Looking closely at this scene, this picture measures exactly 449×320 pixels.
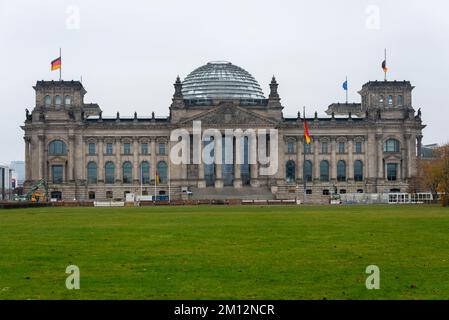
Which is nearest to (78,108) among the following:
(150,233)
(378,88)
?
(378,88)

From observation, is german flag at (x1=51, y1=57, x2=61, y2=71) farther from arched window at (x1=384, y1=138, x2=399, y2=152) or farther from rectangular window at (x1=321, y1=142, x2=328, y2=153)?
arched window at (x1=384, y1=138, x2=399, y2=152)

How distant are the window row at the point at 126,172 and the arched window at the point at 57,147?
616 cm

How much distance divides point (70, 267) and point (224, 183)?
12808cm

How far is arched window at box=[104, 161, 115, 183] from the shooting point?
505 feet

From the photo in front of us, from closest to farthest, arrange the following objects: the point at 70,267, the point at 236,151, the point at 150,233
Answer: the point at 70,267
the point at 150,233
the point at 236,151

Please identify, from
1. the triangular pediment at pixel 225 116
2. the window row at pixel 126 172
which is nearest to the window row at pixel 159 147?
the window row at pixel 126 172

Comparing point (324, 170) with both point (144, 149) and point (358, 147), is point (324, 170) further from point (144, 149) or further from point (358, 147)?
point (144, 149)

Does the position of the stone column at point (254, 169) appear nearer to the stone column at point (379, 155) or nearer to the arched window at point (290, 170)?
the arched window at point (290, 170)

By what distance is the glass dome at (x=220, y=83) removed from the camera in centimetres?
16438

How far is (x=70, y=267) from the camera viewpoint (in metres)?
23.5

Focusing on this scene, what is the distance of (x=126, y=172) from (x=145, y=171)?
4.12 metres
